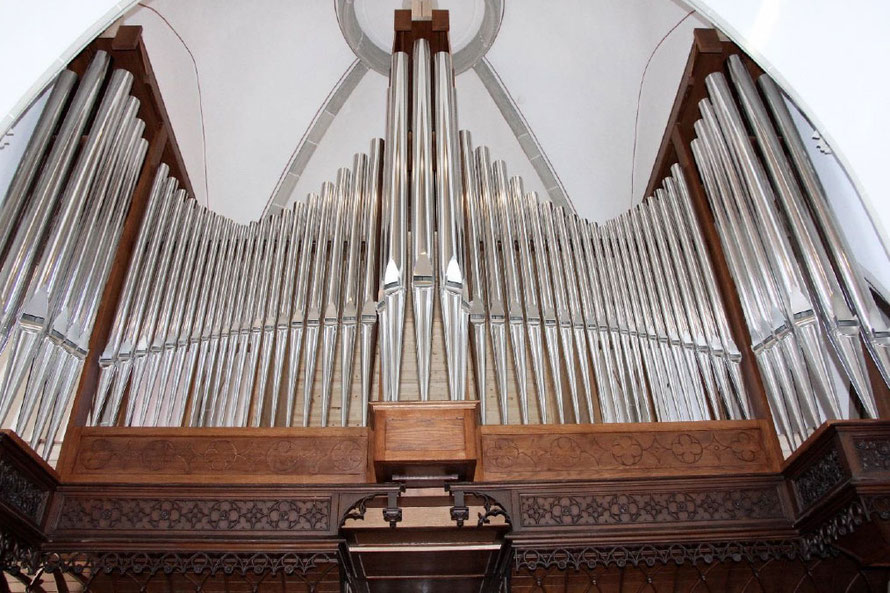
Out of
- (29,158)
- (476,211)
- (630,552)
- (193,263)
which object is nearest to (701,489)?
(630,552)

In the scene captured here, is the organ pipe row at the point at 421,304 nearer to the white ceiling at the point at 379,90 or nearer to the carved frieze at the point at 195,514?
the carved frieze at the point at 195,514

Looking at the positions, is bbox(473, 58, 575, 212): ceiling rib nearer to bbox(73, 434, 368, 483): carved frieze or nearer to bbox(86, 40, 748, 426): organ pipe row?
bbox(86, 40, 748, 426): organ pipe row

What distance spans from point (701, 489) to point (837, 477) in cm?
71

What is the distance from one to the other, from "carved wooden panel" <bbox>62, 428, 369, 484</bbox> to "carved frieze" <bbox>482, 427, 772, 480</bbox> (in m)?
0.75

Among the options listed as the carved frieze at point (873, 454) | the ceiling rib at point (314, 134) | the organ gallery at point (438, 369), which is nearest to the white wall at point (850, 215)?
the organ gallery at point (438, 369)

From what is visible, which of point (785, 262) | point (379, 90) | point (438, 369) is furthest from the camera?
point (379, 90)

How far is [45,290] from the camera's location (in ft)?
14.5

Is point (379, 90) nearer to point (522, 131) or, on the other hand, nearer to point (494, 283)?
point (522, 131)

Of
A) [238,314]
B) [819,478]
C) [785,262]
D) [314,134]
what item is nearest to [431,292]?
[238,314]

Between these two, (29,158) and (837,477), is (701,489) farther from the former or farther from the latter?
(29,158)

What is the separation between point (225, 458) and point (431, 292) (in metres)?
1.48

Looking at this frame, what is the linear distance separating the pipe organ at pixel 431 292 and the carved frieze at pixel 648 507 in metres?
0.48

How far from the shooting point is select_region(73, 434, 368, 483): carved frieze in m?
4.35

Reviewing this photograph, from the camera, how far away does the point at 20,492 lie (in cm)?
396
